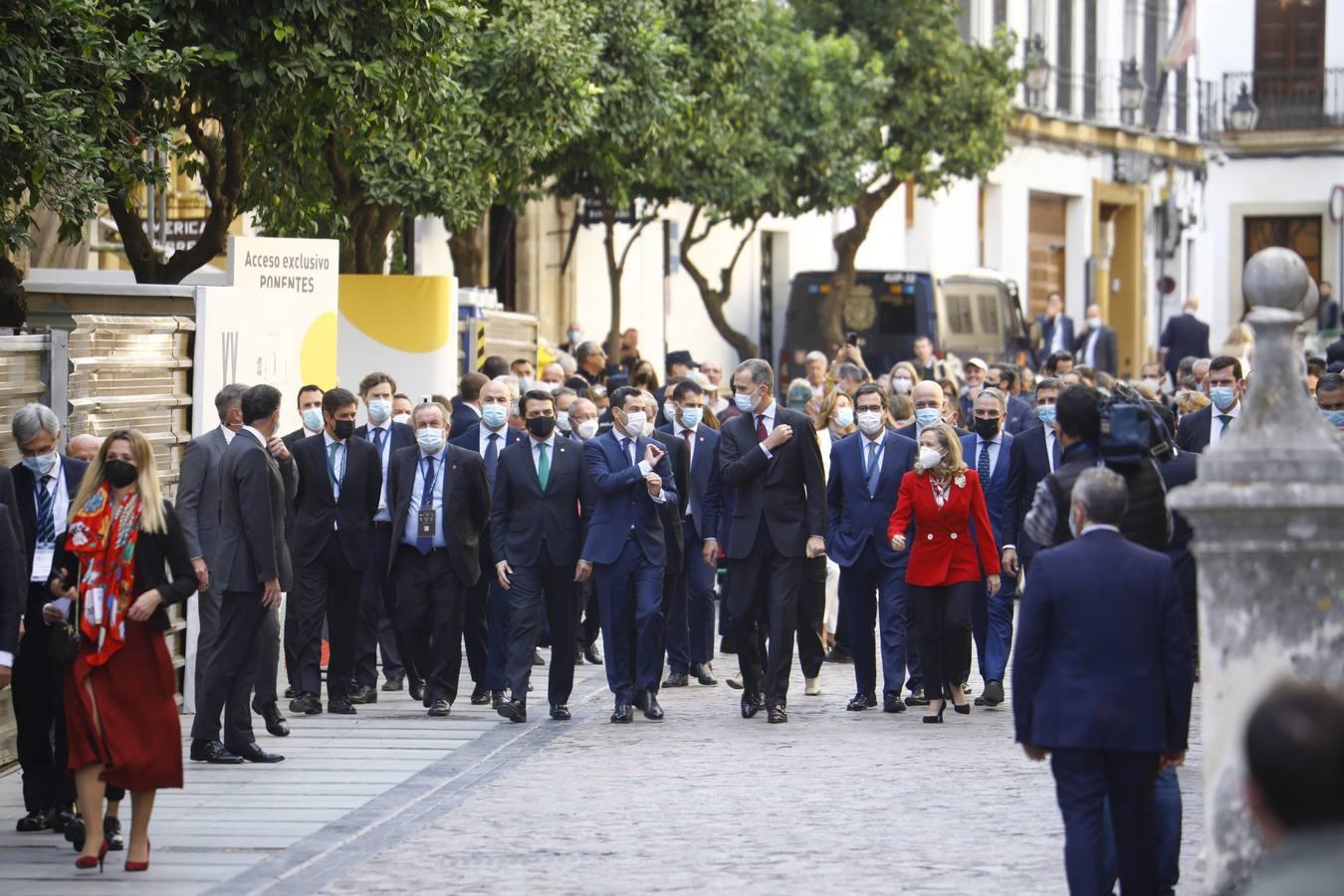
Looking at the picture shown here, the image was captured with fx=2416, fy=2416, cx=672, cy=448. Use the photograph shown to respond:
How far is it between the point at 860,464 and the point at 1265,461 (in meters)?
6.91

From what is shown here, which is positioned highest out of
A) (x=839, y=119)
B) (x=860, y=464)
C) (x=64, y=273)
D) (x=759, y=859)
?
(x=839, y=119)

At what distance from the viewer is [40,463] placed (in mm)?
9758

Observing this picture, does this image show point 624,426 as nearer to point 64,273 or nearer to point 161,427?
point 161,427

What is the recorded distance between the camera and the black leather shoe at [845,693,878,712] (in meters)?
13.6

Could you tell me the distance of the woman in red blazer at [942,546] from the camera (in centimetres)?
1307

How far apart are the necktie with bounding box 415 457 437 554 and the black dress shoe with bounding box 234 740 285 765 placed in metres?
2.04

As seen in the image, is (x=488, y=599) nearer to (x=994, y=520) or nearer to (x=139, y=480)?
(x=994, y=520)

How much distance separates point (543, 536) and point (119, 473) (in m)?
4.40

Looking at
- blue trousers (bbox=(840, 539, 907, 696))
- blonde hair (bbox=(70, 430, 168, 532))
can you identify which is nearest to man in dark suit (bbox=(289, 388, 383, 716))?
blue trousers (bbox=(840, 539, 907, 696))

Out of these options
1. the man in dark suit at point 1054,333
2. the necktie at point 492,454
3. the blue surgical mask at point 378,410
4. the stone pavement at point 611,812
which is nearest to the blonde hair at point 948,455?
the stone pavement at point 611,812

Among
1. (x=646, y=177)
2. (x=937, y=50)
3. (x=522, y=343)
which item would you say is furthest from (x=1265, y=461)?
(x=937, y=50)

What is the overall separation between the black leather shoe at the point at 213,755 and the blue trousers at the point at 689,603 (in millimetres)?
3635

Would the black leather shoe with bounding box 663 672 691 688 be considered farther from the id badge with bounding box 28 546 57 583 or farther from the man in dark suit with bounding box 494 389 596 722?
the id badge with bounding box 28 546 57 583

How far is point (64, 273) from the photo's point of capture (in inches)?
676
